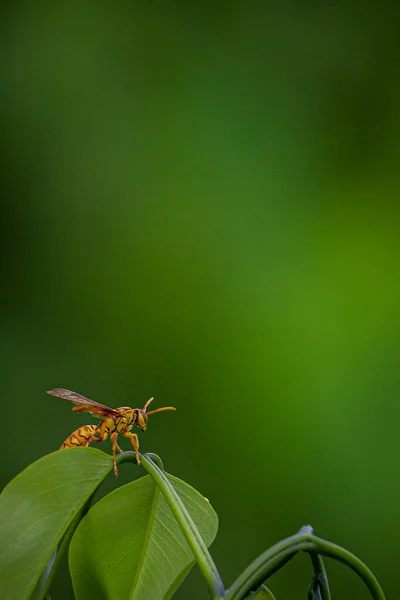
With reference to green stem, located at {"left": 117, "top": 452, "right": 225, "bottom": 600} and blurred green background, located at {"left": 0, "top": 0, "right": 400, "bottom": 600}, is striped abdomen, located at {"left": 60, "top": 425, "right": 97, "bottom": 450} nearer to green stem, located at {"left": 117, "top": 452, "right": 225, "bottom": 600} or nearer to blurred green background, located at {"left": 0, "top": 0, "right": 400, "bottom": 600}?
green stem, located at {"left": 117, "top": 452, "right": 225, "bottom": 600}

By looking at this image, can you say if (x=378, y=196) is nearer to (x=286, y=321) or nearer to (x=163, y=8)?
(x=286, y=321)

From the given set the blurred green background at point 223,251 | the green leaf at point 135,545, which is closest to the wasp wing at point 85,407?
the green leaf at point 135,545

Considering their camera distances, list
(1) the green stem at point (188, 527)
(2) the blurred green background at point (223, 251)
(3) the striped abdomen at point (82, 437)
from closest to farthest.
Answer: (1) the green stem at point (188, 527) → (3) the striped abdomen at point (82, 437) → (2) the blurred green background at point (223, 251)

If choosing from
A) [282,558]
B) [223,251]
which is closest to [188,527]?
[282,558]

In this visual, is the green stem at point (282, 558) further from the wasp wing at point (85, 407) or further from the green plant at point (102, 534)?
the wasp wing at point (85, 407)

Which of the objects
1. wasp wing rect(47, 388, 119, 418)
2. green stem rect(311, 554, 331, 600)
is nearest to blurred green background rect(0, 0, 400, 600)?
wasp wing rect(47, 388, 119, 418)

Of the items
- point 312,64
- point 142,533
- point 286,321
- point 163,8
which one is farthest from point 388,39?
point 142,533

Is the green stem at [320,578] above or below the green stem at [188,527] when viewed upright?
below

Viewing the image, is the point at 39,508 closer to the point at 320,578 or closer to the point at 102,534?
the point at 102,534
